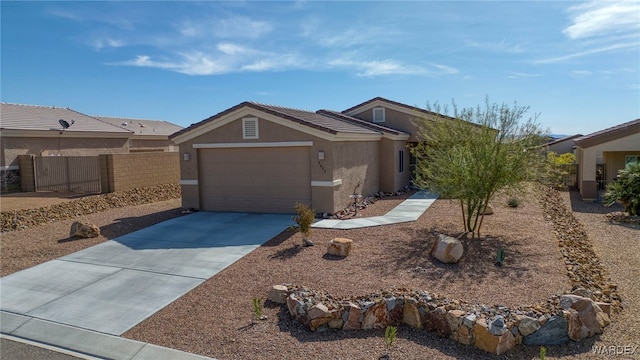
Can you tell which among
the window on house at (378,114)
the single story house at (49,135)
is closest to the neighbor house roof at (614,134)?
the window on house at (378,114)

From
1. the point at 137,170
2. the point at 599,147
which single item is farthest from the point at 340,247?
the point at 599,147

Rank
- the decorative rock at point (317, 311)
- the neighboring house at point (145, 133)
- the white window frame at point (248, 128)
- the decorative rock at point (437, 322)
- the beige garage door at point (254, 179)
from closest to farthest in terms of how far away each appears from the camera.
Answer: the decorative rock at point (437, 322), the decorative rock at point (317, 311), the beige garage door at point (254, 179), the white window frame at point (248, 128), the neighboring house at point (145, 133)

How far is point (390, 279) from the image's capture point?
838 centimetres

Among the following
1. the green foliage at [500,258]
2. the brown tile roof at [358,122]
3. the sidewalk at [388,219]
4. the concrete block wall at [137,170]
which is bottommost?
the green foliage at [500,258]

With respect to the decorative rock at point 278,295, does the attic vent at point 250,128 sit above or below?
above

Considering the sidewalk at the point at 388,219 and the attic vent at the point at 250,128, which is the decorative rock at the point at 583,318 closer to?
the sidewalk at the point at 388,219

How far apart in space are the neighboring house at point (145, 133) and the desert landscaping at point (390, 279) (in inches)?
841

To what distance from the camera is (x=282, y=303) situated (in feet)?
24.8

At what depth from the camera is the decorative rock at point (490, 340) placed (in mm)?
5902

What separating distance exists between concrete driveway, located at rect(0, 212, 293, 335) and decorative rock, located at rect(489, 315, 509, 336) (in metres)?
5.52

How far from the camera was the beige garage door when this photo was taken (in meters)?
15.1

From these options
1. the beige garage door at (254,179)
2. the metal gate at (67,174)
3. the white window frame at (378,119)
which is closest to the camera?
the beige garage door at (254,179)

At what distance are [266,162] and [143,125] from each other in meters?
27.8

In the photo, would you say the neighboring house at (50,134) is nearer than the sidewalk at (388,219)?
No
